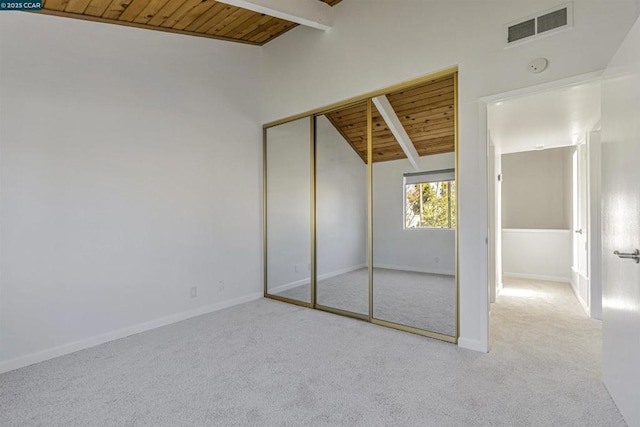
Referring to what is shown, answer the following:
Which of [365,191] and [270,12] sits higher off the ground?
[270,12]

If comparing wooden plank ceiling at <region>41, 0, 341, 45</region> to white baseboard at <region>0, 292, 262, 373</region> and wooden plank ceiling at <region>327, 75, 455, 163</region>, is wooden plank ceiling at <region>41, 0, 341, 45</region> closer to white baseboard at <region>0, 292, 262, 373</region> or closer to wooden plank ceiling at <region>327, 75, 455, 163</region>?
wooden plank ceiling at <region>327, 75, 455, 163</region>

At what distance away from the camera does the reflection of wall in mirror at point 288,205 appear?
13.4 ft

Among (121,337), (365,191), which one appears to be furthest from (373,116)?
(121,337)

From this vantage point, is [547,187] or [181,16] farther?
[547,187]

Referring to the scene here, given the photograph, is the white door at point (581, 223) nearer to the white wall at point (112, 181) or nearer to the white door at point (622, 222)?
the white door at point (622, 222)

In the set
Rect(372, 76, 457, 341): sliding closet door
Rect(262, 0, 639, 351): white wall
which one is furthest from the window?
Rect(262, 0, 639, 351): white wall

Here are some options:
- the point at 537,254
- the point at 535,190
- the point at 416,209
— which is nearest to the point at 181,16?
the point at 416,209

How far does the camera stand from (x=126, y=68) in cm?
312

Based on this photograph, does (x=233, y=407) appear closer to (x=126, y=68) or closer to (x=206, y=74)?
(x=126, y=68)

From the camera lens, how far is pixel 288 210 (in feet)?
13.9

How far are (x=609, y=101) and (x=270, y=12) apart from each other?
2.82 meters

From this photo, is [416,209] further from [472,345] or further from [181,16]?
[181,16]

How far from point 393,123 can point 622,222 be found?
6.83 ft

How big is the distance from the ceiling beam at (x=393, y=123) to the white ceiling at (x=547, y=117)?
31.5 inches
